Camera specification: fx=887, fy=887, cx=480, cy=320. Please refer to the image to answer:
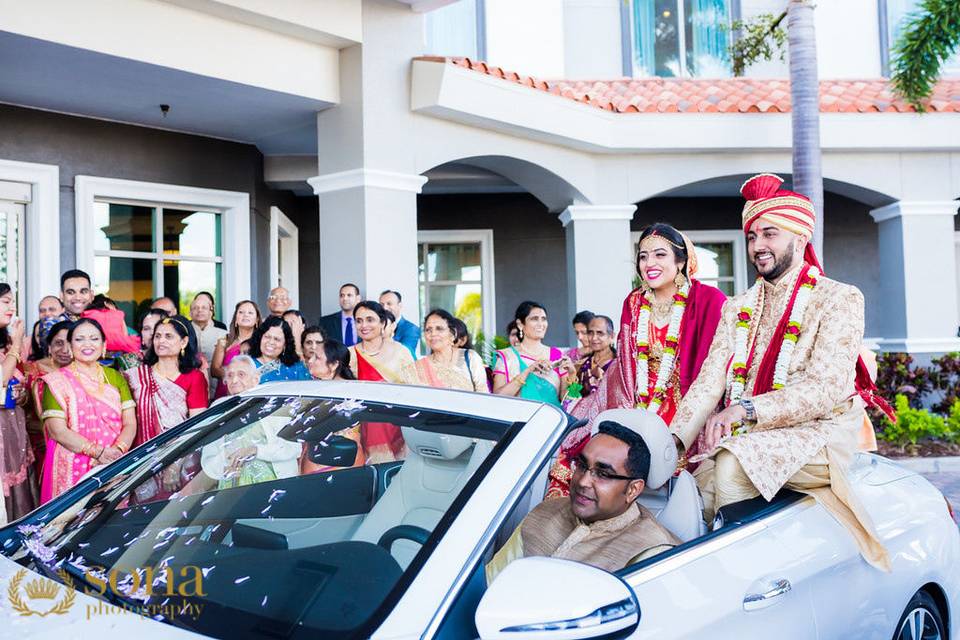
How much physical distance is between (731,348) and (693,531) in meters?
1.26

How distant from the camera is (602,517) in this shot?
2.45 metres

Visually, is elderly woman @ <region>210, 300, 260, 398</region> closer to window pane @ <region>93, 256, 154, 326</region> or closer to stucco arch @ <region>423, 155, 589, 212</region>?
window pane @ <region>93, 256, 154, 326</region>

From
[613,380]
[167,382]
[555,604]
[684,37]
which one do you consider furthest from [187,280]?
[684,37]

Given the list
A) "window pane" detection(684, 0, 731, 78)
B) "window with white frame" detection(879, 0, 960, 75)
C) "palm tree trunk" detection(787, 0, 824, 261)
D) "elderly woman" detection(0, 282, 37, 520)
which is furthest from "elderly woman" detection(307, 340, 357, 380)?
"window with white frame" detection(879, 0, 960, 75)

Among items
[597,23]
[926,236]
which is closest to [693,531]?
[926,236]

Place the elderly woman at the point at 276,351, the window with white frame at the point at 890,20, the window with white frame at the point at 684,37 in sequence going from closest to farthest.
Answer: the elderly woman at the point at 276,351
the window with white frame at the point at 684,37
the window with white frame at the point at 890,20

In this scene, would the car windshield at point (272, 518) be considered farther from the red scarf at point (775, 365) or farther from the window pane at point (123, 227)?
the window pane at point (123, 227)

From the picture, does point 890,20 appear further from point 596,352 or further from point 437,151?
point 596,352

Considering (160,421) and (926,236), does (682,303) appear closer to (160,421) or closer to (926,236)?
(160,421)

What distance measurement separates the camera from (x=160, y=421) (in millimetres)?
5320

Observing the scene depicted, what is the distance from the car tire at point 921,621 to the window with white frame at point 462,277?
1051 centimetres

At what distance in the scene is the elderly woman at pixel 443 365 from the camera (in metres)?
6.16

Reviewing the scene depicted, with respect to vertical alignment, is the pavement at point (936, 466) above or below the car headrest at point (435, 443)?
below

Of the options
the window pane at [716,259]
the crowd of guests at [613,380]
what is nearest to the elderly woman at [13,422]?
the crowd of guests at [613,380]
